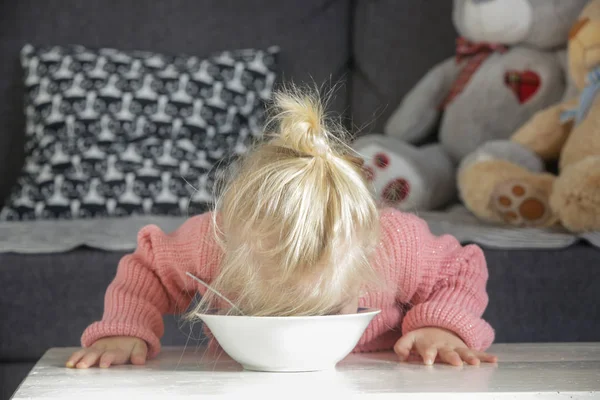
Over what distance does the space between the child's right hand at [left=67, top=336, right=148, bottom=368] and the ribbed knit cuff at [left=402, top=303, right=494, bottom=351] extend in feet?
0.93

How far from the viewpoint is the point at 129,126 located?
1.81 meters

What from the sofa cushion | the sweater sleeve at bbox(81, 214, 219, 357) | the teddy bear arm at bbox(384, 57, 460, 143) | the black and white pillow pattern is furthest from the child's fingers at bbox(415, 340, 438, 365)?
the sofa cushion

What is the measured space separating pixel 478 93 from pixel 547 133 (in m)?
0.22

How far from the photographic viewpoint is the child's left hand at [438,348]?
795mm

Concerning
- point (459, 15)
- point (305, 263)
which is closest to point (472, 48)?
point (459, 15)

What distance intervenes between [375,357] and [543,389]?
0.24 metres

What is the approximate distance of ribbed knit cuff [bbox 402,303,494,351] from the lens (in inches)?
33.8

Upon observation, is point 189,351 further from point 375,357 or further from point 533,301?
point 533,301

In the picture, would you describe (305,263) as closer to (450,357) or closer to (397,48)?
(450,357)

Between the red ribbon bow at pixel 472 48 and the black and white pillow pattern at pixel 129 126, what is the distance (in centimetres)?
41

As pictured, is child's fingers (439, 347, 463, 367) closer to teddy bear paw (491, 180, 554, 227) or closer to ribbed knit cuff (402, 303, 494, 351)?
ribbed knit cuff (402, 303, 494, 351)

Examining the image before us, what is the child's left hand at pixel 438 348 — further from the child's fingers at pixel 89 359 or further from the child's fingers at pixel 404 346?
the child's fingers at pixel 89 359

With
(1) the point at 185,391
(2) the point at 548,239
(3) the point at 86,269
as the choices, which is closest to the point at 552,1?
(2) the point at 548,239

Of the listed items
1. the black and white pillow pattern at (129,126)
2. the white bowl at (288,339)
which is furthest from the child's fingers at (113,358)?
the black and white pillow pattern at (129,126)
